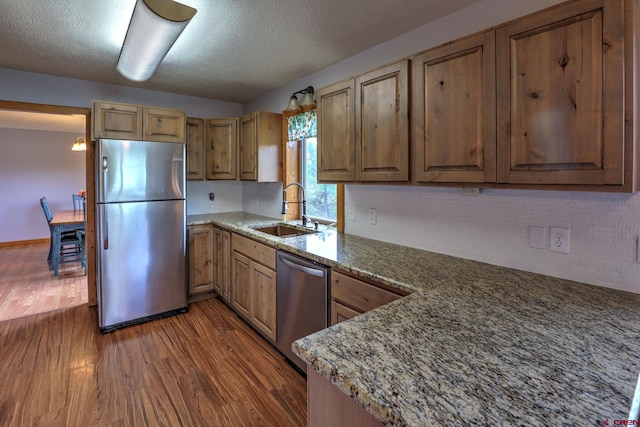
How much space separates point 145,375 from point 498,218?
2.50 metres

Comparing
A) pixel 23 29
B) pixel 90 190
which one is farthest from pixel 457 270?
pixel 90 190

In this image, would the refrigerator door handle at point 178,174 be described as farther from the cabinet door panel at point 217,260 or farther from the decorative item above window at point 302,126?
the decorative item above window at point 302,126

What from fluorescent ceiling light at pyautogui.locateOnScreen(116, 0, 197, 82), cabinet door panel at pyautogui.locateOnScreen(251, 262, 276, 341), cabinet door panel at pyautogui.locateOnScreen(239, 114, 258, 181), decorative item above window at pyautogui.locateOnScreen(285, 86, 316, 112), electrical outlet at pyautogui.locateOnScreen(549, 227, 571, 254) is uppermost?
fluorescent ceiling light at pyautogui.locateOnScreen(116, 0, 197, 82)

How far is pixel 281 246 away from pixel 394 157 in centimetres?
102

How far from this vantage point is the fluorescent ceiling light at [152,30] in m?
1.69

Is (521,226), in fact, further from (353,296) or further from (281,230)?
(281,230)

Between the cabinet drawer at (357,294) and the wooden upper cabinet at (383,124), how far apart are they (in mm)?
637

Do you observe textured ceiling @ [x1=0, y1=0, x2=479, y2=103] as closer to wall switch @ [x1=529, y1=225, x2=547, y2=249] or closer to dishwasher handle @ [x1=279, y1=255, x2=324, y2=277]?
wall switch @ [x1=529, y1=225, x2=547, y2=249]

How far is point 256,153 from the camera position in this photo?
3.40m

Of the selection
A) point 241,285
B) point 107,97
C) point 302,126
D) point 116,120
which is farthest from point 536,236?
point 107,97

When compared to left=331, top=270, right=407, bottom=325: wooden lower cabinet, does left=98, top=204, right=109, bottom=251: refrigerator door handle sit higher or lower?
higher

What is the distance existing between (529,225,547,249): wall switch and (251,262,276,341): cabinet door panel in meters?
1.68

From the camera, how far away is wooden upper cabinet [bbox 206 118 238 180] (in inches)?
147

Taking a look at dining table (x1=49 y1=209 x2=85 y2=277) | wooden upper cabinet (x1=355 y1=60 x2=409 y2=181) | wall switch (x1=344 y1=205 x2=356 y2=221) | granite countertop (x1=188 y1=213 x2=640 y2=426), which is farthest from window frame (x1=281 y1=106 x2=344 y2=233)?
dining table (x1=49 y1=209 x2=85 y2=277)
